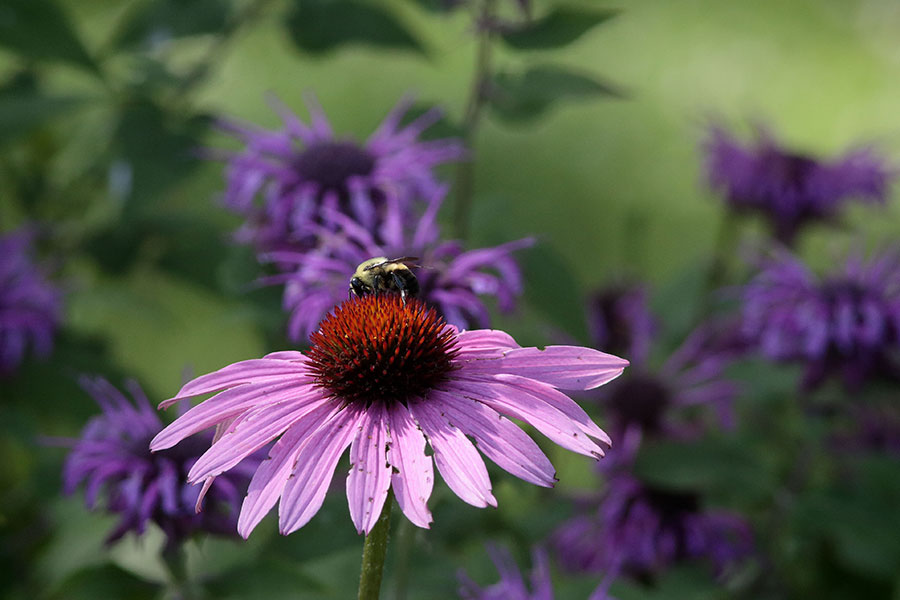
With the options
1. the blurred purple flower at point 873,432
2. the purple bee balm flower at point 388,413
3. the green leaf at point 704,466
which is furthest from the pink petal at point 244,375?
the blurred purple flower at point 873,432

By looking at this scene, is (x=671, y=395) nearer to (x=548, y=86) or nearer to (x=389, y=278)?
(x=548, y=86)

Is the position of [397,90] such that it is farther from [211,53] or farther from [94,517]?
[94,517]

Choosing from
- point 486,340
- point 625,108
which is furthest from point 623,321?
point 625,108

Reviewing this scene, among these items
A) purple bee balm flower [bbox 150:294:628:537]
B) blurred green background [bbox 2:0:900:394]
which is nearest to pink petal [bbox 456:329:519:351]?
purple bee balm flower [bbox 150:294:628:537]

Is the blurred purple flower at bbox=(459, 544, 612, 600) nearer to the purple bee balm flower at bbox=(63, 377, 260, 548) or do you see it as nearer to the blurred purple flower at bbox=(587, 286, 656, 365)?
the purple bee balm flower at bbox=(63, 377, 260, 548)

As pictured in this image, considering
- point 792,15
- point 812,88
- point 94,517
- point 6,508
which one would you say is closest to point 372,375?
point 94,517

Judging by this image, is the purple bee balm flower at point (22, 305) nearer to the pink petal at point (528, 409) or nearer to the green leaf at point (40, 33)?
the green leaf at point (40, 33)
